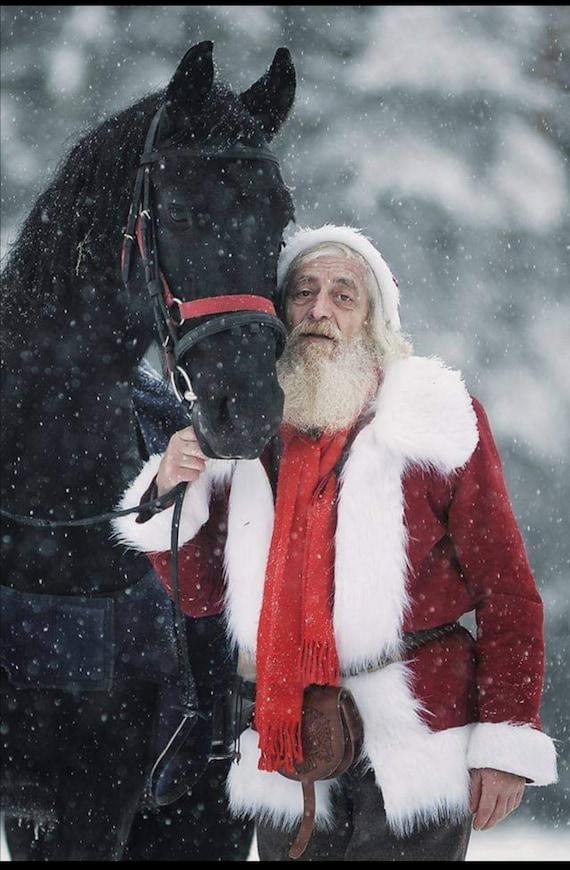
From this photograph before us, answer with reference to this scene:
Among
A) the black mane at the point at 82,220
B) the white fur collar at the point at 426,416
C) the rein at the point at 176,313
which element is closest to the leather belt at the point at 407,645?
the white fur collar at the point at 426,416

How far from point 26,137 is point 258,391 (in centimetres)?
466

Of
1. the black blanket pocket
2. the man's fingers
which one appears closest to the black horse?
the black blanket pocket

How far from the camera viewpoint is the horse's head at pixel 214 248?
2.03 m

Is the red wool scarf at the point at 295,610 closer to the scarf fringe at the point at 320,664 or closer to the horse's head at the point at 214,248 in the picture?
the scarf fringe at the point at 320,664

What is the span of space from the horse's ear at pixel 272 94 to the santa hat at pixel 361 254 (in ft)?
0.78

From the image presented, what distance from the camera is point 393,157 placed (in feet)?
20.6

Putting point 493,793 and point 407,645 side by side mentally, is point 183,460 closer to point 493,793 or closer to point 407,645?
point 407,645

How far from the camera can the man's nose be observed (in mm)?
2232

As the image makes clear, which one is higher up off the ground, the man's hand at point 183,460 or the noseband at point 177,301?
the noseband at point 177,301

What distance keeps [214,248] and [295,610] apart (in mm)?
678

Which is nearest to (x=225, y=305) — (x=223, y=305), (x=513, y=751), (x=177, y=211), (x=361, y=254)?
(x=223, y=305)

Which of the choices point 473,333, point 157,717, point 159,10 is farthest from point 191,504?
point 159,10

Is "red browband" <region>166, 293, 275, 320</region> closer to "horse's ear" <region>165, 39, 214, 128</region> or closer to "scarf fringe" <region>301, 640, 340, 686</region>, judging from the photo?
"horse's ear" <region>165, 39, 214, 128</region>

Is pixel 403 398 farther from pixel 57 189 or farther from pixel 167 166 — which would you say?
pixel 57 189
